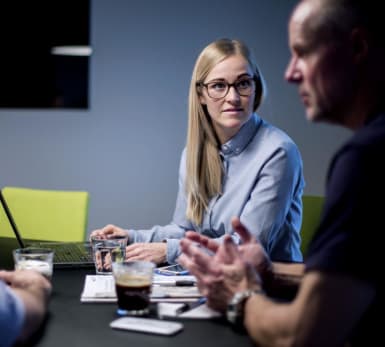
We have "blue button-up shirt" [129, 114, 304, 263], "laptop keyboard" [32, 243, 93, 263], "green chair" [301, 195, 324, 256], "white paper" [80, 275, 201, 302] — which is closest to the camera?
"white paper" [80, 275, 201, 302]

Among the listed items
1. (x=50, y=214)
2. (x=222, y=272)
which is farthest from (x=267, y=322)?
(x=50, y=214)

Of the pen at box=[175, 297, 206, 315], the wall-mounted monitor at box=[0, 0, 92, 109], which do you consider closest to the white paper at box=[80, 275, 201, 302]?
the pen at box=[175, 297, 206, 315]

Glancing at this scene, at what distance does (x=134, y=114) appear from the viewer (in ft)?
13.9

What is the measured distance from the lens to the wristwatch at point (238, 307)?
4.23 ft

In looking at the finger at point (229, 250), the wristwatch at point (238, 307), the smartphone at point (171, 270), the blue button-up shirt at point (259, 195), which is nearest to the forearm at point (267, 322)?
the wristwatch at point (238, 307)

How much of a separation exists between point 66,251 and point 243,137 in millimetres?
777

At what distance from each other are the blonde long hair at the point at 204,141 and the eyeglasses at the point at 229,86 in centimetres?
5

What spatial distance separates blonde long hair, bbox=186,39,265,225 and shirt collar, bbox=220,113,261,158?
0.07 metres

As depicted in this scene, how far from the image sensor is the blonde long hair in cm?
233

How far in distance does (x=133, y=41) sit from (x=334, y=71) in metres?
3.21

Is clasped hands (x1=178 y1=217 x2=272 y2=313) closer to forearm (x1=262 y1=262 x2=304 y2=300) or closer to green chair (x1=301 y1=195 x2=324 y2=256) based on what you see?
forearm (x1=262 y1=262 x2=304 y2=300)

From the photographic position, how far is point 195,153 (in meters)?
2.44

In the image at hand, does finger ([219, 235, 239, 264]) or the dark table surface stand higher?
finger ([219, 235, 239, 264])

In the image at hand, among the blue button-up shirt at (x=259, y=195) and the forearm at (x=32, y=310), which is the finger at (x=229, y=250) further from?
the blue button-up shirt at (x=259, y=195)
